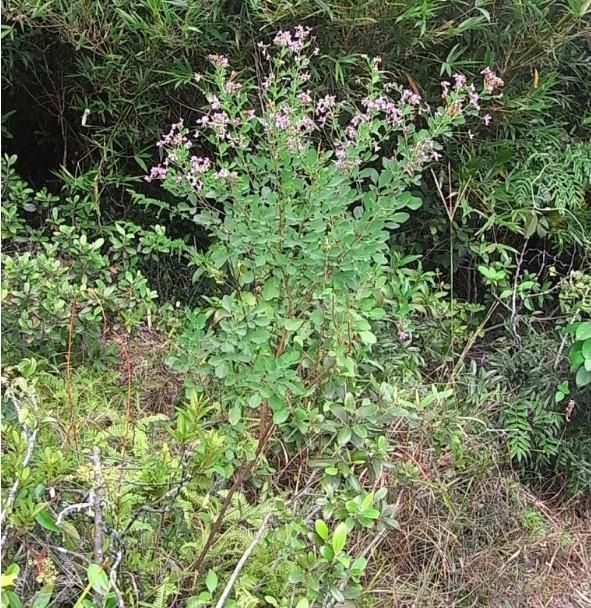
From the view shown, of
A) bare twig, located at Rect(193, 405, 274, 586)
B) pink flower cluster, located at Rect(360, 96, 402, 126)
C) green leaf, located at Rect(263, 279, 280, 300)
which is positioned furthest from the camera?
pink flower cluster, located at Rect(360, 96, 402, 126)

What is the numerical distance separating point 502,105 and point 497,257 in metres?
0.53

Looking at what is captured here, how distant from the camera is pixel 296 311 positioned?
4.81 ft

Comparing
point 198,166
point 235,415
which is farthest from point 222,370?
point 198,166

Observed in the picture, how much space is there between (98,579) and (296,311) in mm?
636

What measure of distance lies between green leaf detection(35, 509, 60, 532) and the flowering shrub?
37cm

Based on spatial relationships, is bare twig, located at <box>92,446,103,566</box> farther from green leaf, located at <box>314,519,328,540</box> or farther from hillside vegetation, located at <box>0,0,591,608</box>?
green leaf, located at <box>314,519,328,540</box>

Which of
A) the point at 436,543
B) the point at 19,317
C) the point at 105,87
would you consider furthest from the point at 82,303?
the point at 436,543

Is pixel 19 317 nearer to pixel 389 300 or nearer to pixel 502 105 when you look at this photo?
pixel 389 300

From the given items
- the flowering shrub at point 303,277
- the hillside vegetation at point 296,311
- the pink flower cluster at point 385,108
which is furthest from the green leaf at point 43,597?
the pink flower cluster at point 385,108

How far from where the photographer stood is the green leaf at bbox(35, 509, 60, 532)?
43.7 inches

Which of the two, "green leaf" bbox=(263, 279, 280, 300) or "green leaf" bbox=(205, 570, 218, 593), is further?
"green leaf" bbox=(263, 279, 280, 300)

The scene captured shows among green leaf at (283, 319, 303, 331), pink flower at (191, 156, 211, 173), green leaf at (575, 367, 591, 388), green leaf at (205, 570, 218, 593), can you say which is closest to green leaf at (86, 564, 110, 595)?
green leaf at (205, 570, 218, 593)

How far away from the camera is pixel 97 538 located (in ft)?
3.74

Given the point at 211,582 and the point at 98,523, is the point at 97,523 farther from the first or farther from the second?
the point at 211,582
